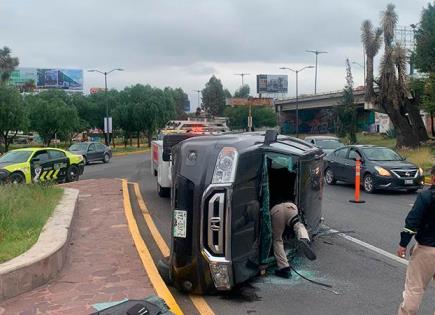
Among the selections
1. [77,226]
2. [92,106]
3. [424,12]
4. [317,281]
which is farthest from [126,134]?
[317,281]

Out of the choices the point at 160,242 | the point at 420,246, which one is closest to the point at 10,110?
the point at 160,242

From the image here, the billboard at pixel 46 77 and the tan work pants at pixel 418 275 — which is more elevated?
the billboard at pixel 46 77

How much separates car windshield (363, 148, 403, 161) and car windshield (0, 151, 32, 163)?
37.9 ft

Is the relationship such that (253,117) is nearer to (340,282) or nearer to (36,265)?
(340,282)

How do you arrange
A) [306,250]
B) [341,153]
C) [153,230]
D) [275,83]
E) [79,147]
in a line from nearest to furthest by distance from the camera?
[306,250], [153,230], [341,153], [79,147], [275,83]

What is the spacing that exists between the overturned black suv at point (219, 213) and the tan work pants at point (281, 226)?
0.18 meters

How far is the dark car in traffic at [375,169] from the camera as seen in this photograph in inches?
628

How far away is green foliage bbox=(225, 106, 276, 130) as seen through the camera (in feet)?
351

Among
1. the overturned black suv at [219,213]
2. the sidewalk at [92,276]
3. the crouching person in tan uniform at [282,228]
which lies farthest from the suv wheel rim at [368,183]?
the overturned black suv at [219,213]

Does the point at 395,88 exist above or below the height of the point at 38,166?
above

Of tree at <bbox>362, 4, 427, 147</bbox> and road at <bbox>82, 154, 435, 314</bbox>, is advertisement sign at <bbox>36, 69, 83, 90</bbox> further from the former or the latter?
road at <bbox>82, 154, 435, 314</bbox>

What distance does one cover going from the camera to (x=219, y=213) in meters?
5.98

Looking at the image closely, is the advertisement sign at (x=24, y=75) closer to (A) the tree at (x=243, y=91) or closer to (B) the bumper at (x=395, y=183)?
(A) the tree at (x=243, y=91)

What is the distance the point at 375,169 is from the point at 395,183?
713 millimetres
